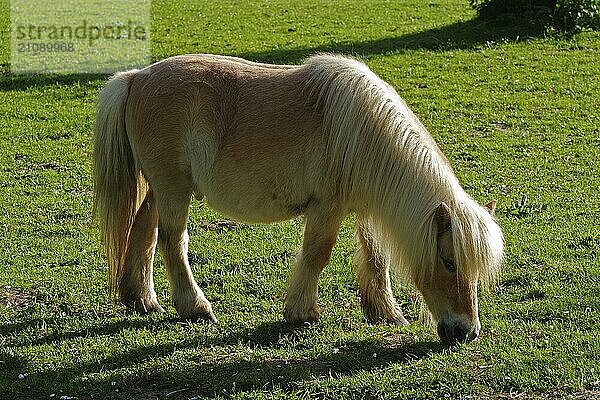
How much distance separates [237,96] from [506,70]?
372 inches

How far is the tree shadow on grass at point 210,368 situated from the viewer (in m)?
5.38

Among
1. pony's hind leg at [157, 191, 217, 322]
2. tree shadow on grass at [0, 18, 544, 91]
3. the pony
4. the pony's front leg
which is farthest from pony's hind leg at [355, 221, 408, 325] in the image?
tree shadow on grass at [0, 18, 544, 91]

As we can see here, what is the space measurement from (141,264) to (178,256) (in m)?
0.40

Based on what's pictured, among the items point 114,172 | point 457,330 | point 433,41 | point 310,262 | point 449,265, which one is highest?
point 433,41

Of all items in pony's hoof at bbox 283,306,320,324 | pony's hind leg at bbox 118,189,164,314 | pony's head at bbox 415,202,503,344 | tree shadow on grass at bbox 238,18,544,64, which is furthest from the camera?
tree shadow on grass at bbox 238,18,544,64

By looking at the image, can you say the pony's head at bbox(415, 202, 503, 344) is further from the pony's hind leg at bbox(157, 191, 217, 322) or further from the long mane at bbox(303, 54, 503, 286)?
the pony's hind leg at bbox(157, 191, 217, 322)

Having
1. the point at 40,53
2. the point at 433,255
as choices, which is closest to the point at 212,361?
the point at 433,255

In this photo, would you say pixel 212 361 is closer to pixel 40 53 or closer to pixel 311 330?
pixel 311 330

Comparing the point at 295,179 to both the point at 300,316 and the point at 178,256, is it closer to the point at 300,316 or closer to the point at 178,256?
the point at 300,316

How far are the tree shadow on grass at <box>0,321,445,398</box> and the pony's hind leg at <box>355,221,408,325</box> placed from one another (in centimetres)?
43

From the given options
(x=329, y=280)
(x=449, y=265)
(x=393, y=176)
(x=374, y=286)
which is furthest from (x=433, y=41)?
(x=449, y=265)

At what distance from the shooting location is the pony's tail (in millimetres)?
6668

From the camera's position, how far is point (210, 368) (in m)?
5.62

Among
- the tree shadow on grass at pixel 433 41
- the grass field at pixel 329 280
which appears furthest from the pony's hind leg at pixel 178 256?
the tree shadow on grass at pixel 433 41
